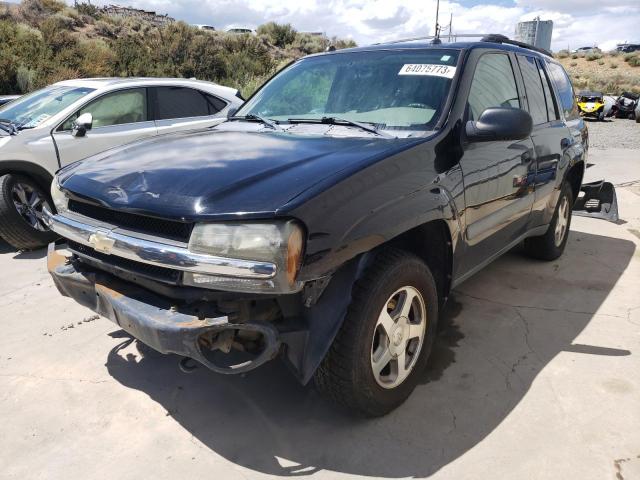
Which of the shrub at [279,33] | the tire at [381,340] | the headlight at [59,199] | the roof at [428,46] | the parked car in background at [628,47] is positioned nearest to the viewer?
the tire at [381,340]

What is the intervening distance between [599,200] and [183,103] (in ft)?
17.0

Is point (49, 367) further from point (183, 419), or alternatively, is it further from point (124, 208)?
point (124, 208)

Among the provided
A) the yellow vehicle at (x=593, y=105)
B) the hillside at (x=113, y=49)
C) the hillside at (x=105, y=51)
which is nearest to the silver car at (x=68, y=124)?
the hillside at (x=105, y=51)

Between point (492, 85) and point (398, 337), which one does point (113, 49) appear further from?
point (398, 337)

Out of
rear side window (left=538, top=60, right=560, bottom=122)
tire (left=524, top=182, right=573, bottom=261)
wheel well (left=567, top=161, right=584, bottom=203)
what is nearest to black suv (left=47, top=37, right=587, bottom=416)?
rear side window (left=538, top=60, right=560, bottom=122)

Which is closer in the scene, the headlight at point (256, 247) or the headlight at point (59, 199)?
the headlight at point (256, 247)

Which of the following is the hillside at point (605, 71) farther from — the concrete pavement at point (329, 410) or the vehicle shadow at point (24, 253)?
the vehicle shadow at point (24, 253)

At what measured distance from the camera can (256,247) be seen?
204cm

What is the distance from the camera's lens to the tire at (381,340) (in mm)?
2336

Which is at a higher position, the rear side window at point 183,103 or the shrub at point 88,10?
the shrub at point 88,10

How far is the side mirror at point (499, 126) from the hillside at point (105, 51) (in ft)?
45.4

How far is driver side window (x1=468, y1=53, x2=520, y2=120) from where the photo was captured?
10.6 ft

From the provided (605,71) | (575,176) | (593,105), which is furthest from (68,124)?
(605,71)

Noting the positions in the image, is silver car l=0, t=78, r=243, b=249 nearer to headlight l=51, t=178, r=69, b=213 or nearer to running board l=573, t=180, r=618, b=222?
headlight l=51, t=178, r=69, b=213
